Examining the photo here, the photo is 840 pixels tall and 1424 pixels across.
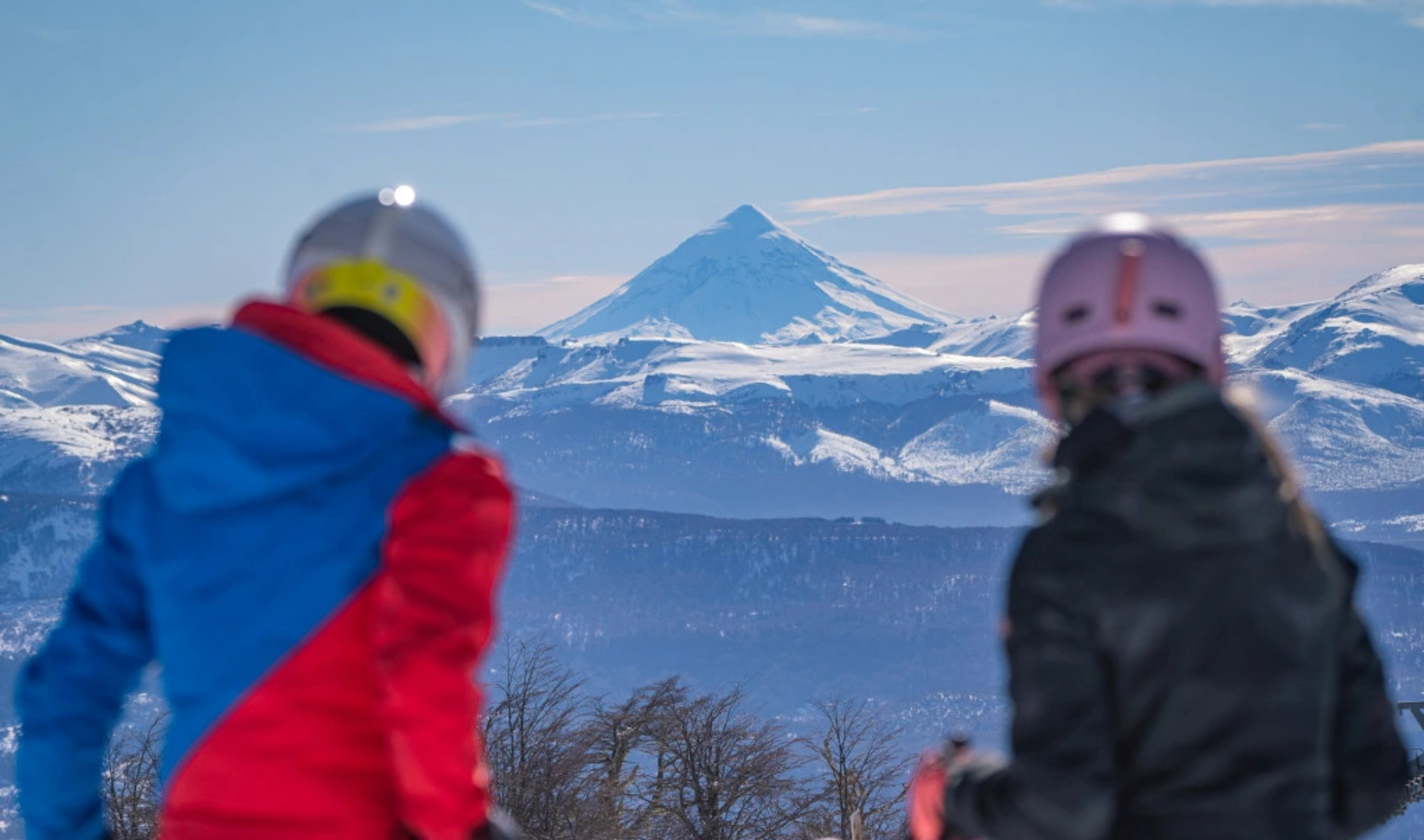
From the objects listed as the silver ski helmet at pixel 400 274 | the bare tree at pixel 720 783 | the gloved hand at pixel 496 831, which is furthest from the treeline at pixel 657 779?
the gloved hand at pixel 496 831

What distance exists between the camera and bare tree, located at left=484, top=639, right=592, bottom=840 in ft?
142

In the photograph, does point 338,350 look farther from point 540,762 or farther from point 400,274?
point 540,762

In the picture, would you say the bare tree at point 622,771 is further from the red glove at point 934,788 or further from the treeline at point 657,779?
the red glove at point 934,788

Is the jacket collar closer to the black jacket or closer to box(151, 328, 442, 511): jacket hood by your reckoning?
box(151, 328, 442, 511): jacket hood

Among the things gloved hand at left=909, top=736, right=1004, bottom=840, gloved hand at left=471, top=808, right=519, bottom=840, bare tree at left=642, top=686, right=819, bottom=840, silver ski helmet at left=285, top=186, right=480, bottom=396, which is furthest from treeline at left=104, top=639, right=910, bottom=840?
gloved hand at left=471, top=808, right=519, bottom=840

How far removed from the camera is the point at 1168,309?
3986 millimetres

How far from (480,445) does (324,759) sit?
910 mm

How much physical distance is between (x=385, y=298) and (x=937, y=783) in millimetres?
2079

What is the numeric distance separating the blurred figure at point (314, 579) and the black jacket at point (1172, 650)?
1405mm

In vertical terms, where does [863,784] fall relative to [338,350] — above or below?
above

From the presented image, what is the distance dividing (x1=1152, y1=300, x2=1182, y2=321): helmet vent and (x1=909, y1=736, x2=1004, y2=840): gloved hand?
128cm

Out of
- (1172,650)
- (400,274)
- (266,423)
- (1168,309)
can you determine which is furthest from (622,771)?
(1172,650)

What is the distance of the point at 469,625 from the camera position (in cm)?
373

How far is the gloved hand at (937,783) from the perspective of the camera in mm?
4078
